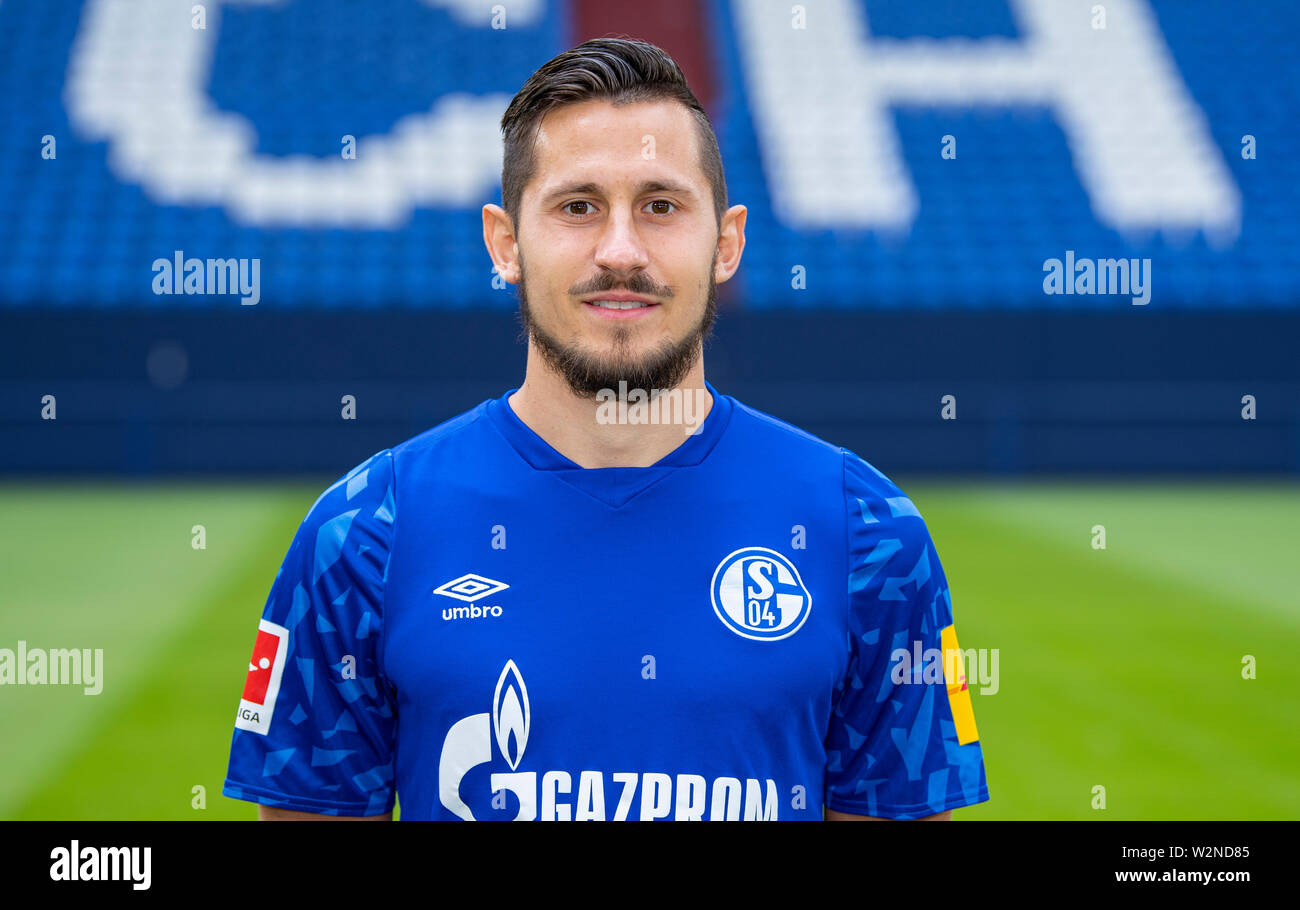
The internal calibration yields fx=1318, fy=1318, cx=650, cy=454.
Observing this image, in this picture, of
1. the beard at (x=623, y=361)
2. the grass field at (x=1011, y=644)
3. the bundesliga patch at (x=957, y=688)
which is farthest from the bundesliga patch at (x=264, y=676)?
the grass field at (x=1011, y=644)

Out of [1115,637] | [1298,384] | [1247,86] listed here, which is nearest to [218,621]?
[1115,637]

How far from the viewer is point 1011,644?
25.7ft

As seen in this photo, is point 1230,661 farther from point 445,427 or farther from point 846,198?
point 846,198

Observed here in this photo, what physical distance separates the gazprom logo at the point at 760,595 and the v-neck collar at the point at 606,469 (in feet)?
0.59

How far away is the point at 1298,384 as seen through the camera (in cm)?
1580

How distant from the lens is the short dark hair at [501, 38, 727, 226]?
212 centimetres

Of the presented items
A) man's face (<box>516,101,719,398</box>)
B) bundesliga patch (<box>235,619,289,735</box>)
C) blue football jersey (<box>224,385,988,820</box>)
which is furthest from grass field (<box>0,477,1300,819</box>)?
man's face (<box>516,101,719,398</box>)

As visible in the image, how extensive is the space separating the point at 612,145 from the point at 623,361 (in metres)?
0.34

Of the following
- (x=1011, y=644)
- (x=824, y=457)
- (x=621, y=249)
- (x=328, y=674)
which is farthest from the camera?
(x=1011, y=644)

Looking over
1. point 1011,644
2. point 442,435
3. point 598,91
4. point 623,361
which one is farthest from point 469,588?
point 1011,644

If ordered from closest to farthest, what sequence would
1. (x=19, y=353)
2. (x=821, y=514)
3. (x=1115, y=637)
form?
1. (x=821, y=514)
2. (x=1115, y=637)
3. (x=19, y=353)

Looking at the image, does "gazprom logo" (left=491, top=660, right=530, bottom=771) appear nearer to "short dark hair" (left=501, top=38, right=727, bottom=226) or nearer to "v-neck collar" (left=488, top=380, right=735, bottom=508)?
"v-neck collar" (left=488, top=380, right=735, bottom=508)

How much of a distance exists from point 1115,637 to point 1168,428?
880cm

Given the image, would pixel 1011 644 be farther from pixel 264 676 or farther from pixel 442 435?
pixel 264 676
